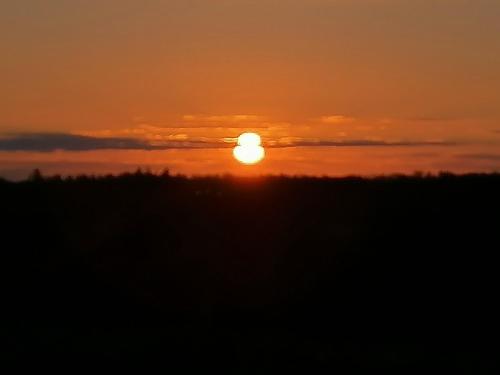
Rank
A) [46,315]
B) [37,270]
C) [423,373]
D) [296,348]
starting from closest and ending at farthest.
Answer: [423,373], [296,348], [46,315], [37,270]

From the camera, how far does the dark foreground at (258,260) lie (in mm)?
17922

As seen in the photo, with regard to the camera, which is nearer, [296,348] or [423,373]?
[423,373]

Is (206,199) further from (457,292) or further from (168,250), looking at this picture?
(457,292)

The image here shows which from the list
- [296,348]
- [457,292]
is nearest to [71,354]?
[296,348]

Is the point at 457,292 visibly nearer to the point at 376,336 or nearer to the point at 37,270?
the point at 376,336

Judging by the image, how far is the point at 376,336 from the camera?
17.4 meters

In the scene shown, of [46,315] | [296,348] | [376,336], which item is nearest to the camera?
[296,348]

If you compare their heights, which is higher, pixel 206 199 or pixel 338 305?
pixel 206 199

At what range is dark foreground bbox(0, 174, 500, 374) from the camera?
17.9 meters

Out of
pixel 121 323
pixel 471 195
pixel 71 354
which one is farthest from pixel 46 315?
pixel 471 195

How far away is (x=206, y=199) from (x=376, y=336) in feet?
14.8

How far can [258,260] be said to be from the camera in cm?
1947

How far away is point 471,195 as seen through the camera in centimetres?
2003

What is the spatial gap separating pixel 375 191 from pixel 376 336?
3.68m
